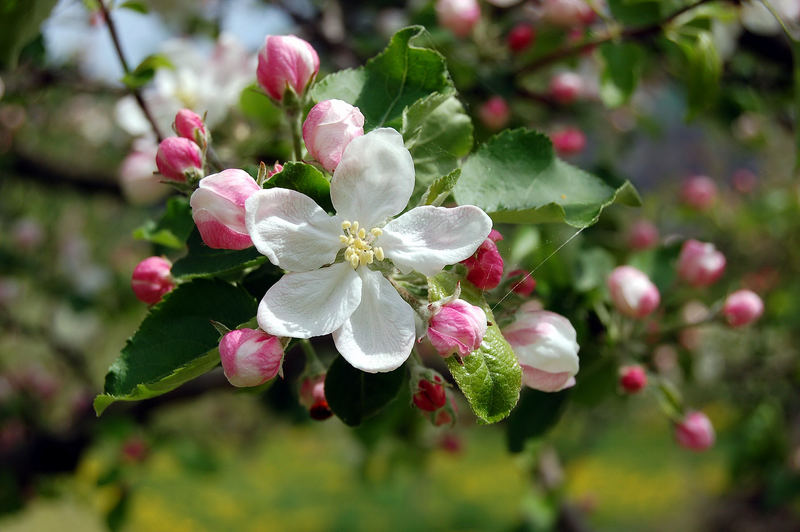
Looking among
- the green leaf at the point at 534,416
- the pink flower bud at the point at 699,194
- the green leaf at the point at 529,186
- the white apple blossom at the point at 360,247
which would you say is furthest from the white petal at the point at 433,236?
the pink flower bud at the point at 699,194

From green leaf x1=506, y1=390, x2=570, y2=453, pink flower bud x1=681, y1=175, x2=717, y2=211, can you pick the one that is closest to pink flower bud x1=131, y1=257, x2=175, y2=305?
green leaf x1=506, y1=390, x2=570, y2=453

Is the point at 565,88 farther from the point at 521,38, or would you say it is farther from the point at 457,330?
the point at 457,330

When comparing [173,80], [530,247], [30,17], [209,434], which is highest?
[30,17]

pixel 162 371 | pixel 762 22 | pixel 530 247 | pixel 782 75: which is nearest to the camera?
pixel 162 371

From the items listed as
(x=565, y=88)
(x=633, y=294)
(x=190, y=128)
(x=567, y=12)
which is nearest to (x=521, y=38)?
(x=567, y=12)

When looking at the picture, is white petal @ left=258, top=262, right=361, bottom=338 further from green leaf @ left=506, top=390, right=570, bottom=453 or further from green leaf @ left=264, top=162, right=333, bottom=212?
green leaf @ left=506, top=390, right=570, bottom=453

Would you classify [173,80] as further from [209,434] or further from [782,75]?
[209,434]

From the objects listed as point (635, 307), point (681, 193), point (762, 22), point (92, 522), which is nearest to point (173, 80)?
point (635, 307)
